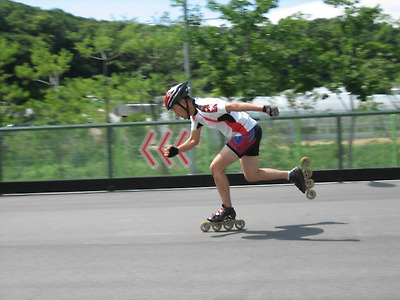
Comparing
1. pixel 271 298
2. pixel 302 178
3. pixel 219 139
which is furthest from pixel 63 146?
pixel 271 298

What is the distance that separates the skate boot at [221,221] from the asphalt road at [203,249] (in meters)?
0.08

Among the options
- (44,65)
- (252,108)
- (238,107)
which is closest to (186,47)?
(44,65)

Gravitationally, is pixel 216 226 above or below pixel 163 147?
below

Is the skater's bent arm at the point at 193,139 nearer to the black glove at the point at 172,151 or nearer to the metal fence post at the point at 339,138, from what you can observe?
the black glove at the point at 172,151

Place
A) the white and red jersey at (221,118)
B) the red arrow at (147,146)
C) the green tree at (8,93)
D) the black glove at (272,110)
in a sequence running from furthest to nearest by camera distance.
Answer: the green tree at (8,93) → the red arrow at (147,146) → the white and red jersey at (221,118) → the black glove at (272,110)

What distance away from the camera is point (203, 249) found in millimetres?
6223

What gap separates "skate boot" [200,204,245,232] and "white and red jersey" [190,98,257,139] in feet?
2.92

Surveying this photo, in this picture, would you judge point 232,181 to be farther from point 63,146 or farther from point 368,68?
point 368,68

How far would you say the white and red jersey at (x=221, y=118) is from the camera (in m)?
6.78

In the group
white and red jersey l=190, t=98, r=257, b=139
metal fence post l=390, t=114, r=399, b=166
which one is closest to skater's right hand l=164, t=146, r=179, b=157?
white and red jersey l=190, t=98, r=257, b=139

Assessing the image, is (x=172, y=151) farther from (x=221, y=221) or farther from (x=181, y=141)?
(x=181, y=141)

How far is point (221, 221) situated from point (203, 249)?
35.2 inches

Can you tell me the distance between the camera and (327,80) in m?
16.1

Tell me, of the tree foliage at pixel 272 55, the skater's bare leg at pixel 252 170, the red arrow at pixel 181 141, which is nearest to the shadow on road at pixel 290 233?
the skater's bare leg at pixel 252 170
